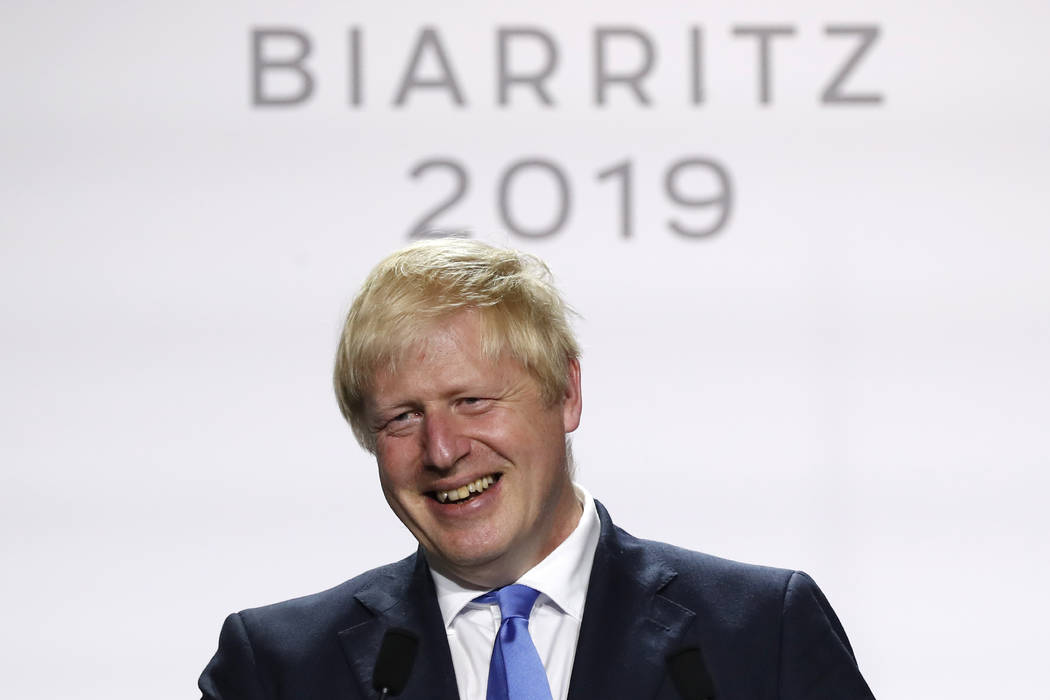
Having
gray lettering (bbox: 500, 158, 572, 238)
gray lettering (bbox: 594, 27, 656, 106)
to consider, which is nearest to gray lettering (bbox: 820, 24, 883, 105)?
gray lettering (bbox: 594, 27, 656, 106)

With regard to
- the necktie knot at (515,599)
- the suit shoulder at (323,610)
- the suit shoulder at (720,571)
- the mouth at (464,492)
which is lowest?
the suit shoulder at (323,610)

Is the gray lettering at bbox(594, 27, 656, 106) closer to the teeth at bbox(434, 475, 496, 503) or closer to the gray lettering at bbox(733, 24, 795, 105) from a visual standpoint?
the gray lettering at bbox(733, 24, 795, 105)

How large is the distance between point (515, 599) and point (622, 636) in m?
0.13

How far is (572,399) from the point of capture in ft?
5.97

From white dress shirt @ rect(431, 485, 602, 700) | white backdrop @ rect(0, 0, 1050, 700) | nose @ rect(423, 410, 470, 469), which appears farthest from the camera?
white backdrop @ rect(0, 0, 1050, 700)

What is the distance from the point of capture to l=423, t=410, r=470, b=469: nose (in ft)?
5.34

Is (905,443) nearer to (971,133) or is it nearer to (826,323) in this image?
(826,323)

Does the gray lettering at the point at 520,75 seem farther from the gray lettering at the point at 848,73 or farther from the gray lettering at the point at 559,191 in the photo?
the gray lettering at the point at 848,73

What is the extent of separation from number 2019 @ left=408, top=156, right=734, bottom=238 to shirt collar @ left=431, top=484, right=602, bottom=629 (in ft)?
4.09

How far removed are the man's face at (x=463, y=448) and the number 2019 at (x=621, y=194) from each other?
1296mm

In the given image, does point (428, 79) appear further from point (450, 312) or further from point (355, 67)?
point (450, 312)

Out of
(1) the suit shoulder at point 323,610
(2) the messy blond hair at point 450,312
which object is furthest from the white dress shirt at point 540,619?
(2) the messy blond hair at point 450,312

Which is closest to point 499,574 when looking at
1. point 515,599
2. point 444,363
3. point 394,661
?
point 515,599

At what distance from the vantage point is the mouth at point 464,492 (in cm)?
166
